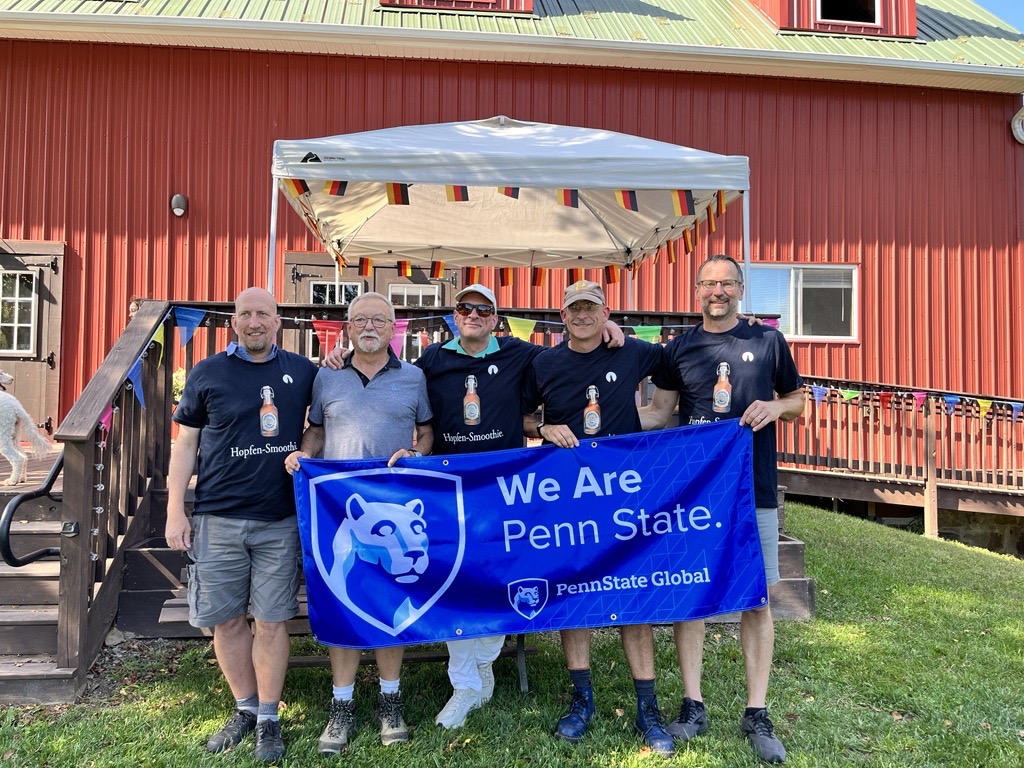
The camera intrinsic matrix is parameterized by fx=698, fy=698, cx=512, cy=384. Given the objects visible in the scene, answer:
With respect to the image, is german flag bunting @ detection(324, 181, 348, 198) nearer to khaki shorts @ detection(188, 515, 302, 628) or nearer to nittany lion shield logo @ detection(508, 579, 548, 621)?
khaki shorts @ detection(188, 515, 302, 628)

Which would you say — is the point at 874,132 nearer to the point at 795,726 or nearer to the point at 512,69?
the point at 512,69

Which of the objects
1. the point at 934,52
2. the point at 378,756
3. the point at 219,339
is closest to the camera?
the point at 378,756

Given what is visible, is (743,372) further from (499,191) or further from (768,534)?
(499,191)

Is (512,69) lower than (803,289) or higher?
higher

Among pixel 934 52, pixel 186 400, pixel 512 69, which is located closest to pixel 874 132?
pixel 934 52

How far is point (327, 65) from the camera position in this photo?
884 cm

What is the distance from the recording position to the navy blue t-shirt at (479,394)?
3211mm

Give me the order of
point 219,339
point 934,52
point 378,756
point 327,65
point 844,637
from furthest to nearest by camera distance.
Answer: point 934,52 → point 327,65 → point 219,339 → point 844,637 → point 378,756

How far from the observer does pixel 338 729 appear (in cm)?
296

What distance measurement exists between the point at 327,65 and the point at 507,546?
775 cm

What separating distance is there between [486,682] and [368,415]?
4.69ft

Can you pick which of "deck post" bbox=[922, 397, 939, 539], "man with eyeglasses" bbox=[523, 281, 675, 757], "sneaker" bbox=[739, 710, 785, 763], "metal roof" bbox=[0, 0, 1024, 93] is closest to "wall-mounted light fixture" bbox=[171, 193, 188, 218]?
"metal roof" bbox=[0, 0, 1024, 93]

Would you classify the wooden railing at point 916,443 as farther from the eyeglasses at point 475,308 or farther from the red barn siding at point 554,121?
the eyeglasses at point 475,308

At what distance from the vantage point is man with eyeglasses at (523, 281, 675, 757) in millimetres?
3102
